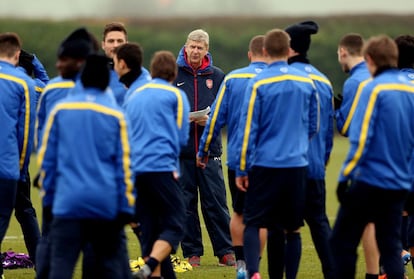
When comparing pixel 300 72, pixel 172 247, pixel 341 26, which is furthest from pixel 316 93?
pixel 341 26

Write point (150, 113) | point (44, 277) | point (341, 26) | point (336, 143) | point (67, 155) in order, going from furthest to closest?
point (341, 26)
point (336, 143)
point (150, 113)
point (44, 277)
point (67, 155)

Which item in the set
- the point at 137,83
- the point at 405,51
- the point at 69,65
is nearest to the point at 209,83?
the point at 405,51

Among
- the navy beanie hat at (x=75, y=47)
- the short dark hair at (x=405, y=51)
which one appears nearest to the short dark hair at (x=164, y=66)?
the navy beanie hat at (x=75, y=47)

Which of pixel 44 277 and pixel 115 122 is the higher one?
pixel 115 122

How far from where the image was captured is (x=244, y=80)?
11.5 meters

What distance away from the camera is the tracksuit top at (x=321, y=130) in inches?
421

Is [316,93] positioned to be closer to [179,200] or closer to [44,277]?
[179,200]

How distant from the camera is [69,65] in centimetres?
922

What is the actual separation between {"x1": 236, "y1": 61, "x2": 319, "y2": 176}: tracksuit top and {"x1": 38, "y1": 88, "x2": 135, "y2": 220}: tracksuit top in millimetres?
2007

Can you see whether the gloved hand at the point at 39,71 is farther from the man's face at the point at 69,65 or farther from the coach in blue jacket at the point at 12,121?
the man's face at the point at 69,65

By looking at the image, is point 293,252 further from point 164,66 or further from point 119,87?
point 119,87

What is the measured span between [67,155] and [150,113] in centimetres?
183

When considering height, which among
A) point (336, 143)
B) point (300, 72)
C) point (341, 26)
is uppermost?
point (300, 72)

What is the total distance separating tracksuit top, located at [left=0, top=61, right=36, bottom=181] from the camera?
10.7m
